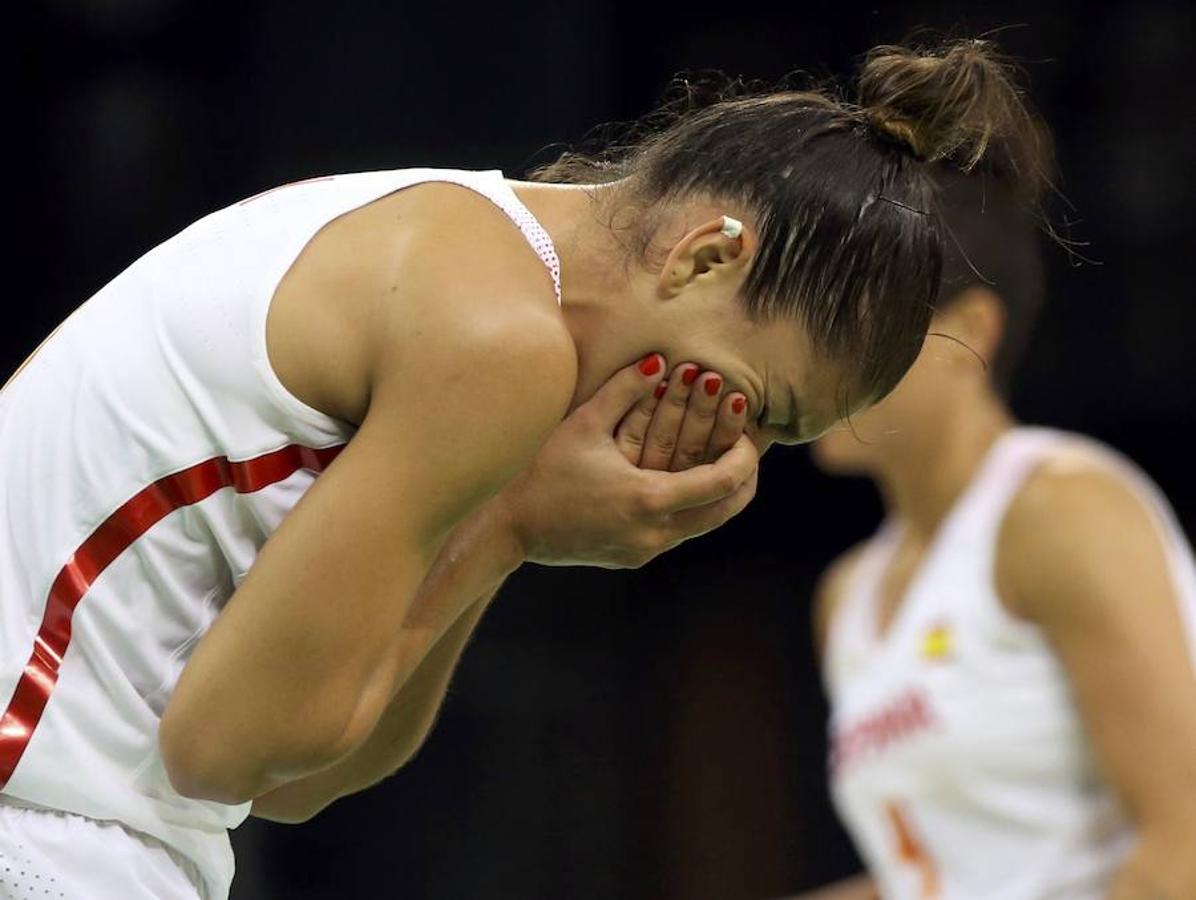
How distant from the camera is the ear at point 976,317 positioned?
10.1 feet

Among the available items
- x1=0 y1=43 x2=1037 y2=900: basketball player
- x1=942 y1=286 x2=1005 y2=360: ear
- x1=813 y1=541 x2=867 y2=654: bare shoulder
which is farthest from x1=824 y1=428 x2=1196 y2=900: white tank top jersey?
x1=0 y1=43 x2=1037 y2=900: basketball player

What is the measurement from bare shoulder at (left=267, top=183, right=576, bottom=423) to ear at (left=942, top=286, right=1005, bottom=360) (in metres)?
1.54

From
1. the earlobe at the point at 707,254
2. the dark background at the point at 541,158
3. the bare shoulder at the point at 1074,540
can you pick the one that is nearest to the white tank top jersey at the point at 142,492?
the earlobe at the point at 707,254

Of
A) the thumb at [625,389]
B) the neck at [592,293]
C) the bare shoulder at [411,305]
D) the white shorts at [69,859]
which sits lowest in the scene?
the white shorts at [69,859]

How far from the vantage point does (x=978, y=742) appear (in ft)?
9.18

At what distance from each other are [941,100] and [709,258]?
318mm

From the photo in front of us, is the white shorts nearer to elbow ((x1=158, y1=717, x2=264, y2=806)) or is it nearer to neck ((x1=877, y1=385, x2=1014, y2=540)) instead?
elbow ((x1=158, y1=717, x2=264, y2=806))

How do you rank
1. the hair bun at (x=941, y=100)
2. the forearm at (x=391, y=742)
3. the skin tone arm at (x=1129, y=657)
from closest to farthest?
the hair bun at (x=941, y=100) < the forearm at (x=391, y=742) < the skin tone arm at (x=1129, y=657)

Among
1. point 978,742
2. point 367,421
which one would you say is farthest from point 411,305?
point 978,742

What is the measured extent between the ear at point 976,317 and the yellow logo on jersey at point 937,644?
1.45ft

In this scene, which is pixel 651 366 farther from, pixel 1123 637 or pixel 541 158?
pixel 541 158

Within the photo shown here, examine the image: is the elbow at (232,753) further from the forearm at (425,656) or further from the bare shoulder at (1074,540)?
the bare shoulder at (1074,540)

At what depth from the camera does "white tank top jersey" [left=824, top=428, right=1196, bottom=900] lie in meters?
2.75

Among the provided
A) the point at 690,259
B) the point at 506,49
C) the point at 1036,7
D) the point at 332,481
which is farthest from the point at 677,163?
the point at 1036,7
